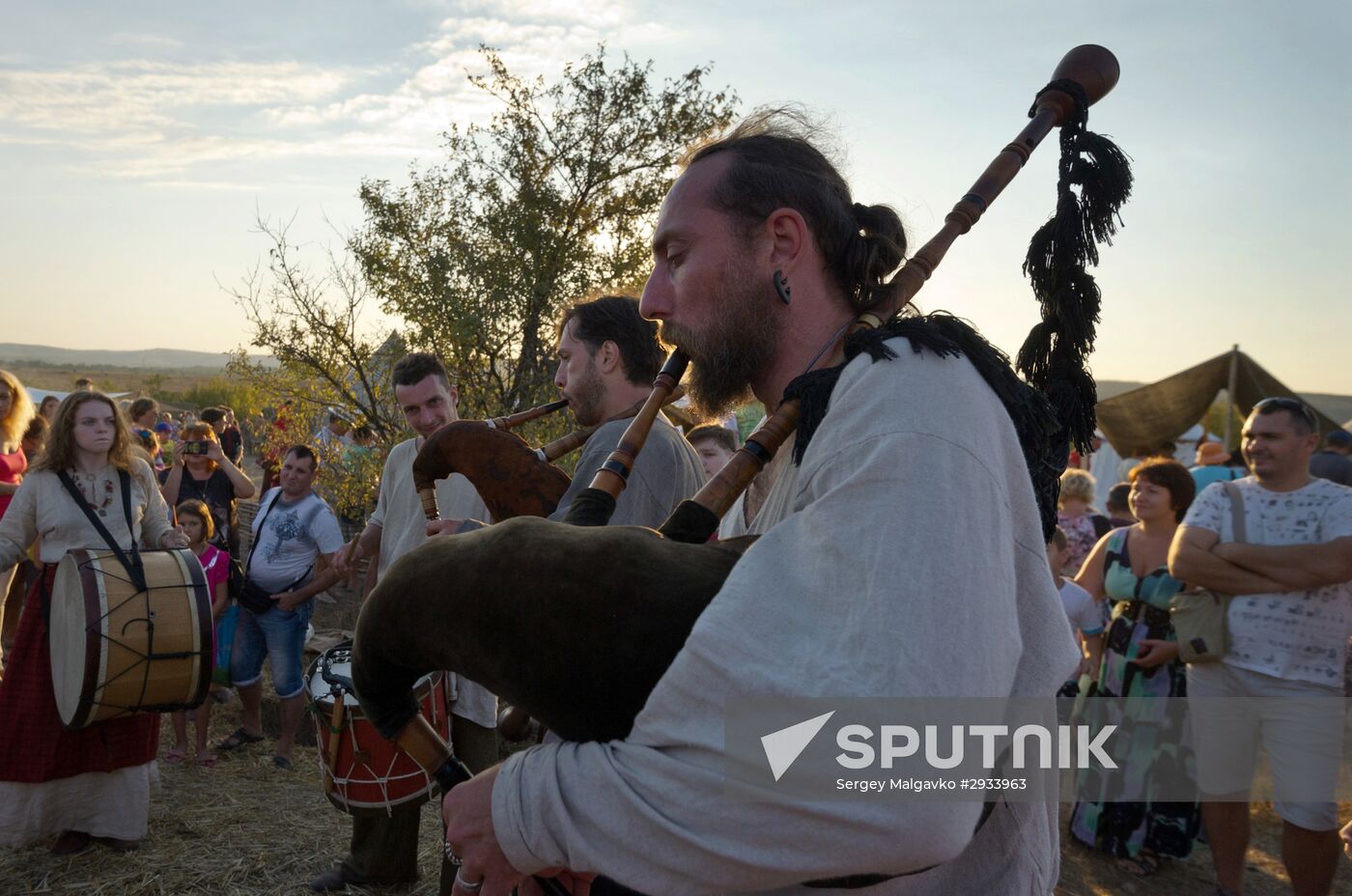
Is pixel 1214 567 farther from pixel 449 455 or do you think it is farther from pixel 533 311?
pixel 533 311

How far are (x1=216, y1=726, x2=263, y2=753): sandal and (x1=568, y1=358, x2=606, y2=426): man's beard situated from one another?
14.7 feet

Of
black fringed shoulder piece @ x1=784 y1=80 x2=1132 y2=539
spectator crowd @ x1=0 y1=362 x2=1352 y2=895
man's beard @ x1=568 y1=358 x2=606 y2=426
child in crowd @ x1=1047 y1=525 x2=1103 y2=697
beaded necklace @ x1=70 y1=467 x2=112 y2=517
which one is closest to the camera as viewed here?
black fringed shoulder piece @ x1=784 y1=80 x2=1132 y2=539

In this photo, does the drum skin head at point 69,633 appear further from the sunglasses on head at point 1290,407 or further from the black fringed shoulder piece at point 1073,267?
the sunglasses on head at point 1290,407

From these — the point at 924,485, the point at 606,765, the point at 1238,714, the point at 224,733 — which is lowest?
the point at 224,733

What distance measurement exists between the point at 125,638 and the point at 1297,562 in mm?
4993

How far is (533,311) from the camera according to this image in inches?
284

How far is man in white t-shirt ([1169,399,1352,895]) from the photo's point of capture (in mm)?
3984

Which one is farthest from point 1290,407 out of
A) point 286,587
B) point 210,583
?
point 210,583

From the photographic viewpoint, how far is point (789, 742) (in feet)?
3.18

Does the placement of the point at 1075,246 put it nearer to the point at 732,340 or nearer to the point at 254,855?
the point at 732,340

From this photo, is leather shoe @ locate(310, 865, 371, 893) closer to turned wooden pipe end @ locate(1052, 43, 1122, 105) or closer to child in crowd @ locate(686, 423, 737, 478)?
→ child in crowd @ locate(686, 423, 737, 478)

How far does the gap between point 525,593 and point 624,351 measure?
2.05 metres

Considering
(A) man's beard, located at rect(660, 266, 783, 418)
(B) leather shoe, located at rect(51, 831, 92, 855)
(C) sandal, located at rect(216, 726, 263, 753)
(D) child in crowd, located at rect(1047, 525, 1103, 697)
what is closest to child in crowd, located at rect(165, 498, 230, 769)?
(C) sandal, located at rect(216, 726, 263, 753)

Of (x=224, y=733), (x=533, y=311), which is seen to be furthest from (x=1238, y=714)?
(x=224, y=733)
